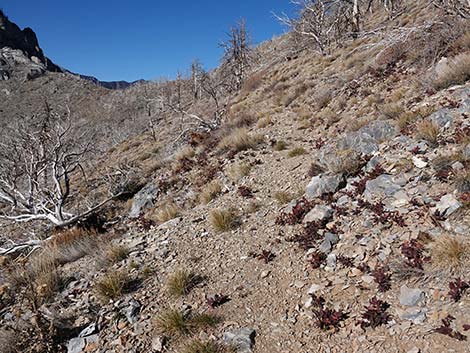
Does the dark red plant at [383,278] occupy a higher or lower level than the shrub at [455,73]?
lower

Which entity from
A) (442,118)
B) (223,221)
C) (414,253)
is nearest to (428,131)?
(442,118)

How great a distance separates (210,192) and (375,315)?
532cm

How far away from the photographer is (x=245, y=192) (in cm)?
757

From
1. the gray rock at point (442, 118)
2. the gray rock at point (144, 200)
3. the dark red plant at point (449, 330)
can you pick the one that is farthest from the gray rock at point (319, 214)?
the gray rock at point (144, 200)

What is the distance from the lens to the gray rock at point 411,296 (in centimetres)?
350


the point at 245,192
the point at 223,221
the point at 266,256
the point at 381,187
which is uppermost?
the point at 245,192

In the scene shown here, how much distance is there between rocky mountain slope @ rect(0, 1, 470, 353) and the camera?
12.0 feet

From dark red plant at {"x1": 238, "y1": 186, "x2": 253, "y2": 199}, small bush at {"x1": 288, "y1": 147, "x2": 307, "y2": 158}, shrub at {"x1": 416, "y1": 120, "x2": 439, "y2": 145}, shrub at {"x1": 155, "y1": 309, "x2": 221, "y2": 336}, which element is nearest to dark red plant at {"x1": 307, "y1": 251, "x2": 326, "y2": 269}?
shrub at {"x1": 155, "y1": 309, "x2": 221, "y2": 336}

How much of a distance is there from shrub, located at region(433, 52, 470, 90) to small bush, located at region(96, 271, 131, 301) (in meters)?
8.13

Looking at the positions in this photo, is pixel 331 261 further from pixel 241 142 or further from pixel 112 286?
pixel 241 142

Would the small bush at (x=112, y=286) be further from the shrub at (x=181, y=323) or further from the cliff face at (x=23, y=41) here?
the cliff face at (x=23, y=41)

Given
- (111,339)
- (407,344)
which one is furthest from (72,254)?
(407,344)

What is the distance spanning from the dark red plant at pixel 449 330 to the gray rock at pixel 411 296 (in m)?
0.35

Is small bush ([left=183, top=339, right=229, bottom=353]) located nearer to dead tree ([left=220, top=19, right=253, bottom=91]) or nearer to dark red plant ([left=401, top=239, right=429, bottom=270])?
dark red plant ([left=401, top=239, right=429, bottom=270])
